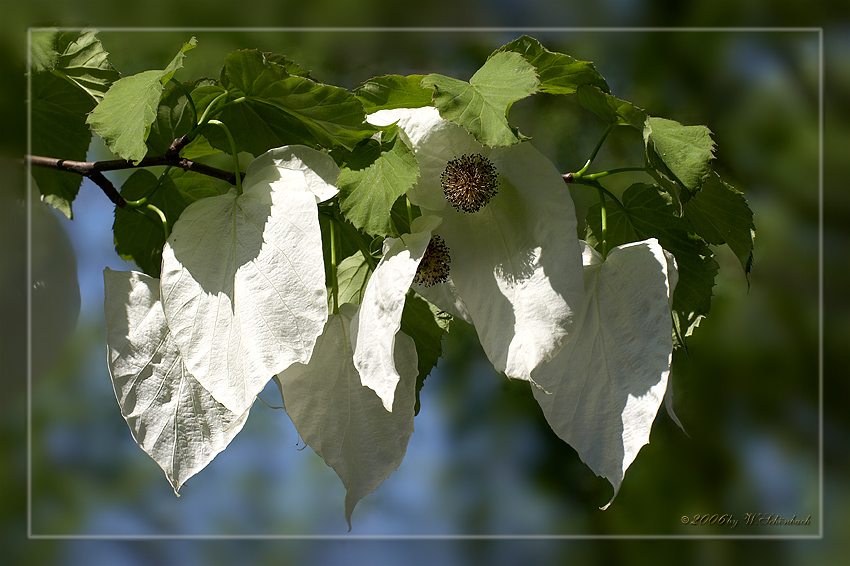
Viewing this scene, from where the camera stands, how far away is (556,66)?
0.99ft

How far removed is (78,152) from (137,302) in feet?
0.62

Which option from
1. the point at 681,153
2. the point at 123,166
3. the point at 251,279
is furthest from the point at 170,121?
the point at 681,153

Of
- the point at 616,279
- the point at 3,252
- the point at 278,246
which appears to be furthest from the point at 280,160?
the point at 3,252

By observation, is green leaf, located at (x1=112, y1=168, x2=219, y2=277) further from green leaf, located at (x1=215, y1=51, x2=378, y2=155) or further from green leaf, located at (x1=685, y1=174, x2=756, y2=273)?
green leaf, located at (x1=685, y1=174, x2=756, y2=273)

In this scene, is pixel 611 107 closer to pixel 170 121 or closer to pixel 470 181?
pixel 470 181

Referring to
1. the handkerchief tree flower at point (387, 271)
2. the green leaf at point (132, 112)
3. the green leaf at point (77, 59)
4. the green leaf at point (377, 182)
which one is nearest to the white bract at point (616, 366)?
the handkerchief tree flower at point (387, 271)

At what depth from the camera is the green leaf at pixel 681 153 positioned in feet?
0.90

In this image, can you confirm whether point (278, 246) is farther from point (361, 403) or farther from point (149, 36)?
point (149, 36)

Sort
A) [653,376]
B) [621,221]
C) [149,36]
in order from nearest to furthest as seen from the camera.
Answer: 1. [653,376]
2. [621,221]
3. [149,36]

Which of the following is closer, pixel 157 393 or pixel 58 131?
pixel 157 393

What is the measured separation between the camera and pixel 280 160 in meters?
0.31

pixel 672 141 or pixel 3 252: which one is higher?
pixel 672 141

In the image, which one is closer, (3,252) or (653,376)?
(653,376)

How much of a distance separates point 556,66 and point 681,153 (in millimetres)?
72
